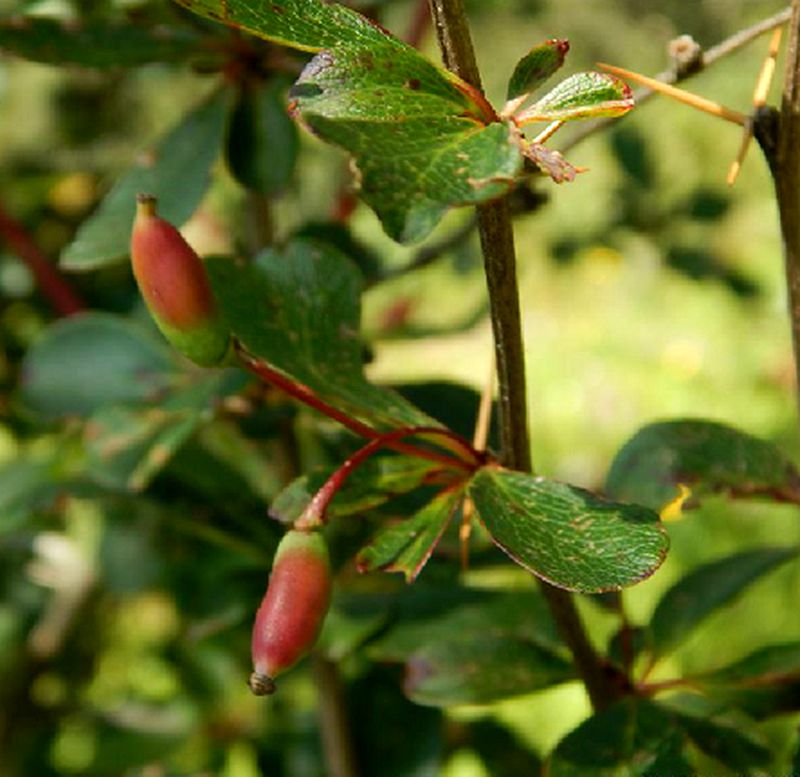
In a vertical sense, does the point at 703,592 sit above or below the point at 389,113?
below

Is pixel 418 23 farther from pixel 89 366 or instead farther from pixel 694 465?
pixel 694 465

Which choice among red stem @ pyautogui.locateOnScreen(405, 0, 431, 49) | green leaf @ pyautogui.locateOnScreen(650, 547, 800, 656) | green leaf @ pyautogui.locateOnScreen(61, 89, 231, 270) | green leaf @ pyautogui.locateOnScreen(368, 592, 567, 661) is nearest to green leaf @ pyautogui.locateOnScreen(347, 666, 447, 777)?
green leaf @ pyautogui.locateOnScreen(368, 592, 567, 661)

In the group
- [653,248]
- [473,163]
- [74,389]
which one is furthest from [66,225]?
[473,163]

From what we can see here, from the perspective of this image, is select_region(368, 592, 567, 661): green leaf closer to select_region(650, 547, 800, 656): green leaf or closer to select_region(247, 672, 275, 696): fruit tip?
select_region(650, 547, 800, 656): green leaf

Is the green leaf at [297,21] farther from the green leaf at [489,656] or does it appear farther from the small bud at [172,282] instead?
the green leaf at [489,656]

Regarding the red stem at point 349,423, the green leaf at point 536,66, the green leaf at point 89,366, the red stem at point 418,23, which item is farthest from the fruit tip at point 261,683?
the red stem at point 418,23

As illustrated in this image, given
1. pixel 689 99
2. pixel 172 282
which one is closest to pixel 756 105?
pixel 689 99
